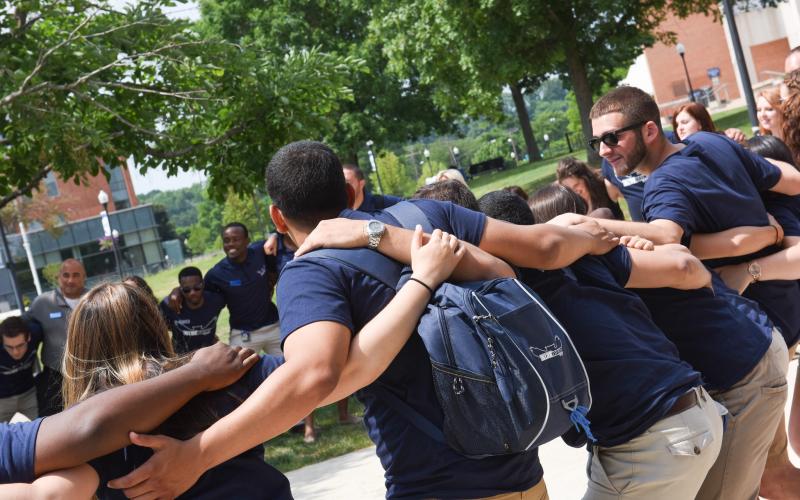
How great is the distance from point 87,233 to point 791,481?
277 ft

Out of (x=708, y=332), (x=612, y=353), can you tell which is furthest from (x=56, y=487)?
(x=708, y=332)

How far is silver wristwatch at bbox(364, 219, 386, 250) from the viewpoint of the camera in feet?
7.82

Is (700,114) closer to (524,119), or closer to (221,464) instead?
(221,464)

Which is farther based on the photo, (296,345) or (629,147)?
(629,147)

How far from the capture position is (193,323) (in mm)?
9102

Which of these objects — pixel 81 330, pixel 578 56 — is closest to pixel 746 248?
pixel 81 330

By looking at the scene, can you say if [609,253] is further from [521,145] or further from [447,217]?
[521,145]

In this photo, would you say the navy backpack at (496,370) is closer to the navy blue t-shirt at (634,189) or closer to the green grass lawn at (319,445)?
the navy blue t-shirt at (634,189)

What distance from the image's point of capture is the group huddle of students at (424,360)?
211 centimetres

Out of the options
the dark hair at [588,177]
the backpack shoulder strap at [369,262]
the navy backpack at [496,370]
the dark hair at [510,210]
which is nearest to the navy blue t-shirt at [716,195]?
the dark hair at [510,210]

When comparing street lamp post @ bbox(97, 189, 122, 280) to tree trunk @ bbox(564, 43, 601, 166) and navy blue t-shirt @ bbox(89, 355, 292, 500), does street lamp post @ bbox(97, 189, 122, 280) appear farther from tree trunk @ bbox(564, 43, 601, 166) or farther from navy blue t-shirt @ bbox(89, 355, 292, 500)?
navy blue t-shirt @ bbox(89, 355, 292, 500)

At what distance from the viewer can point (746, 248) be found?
137 inches

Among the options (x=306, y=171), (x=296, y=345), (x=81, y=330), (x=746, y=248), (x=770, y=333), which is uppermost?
(x=306, y=171)

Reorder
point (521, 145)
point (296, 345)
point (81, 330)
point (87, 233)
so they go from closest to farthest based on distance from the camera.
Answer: point (296, 345)
point (81, 330)
point (87, 233)
point (521, 145)
